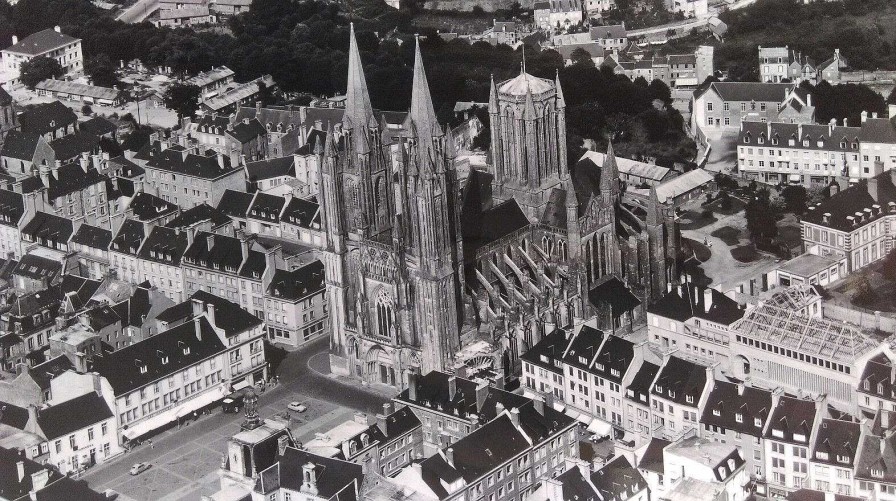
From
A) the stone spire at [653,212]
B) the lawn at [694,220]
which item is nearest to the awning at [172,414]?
the stone spire at [653,212]

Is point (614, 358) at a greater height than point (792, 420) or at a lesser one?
greater

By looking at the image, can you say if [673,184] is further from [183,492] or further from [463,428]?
[183,492]

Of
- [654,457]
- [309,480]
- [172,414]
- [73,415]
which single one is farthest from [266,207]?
[654,457]

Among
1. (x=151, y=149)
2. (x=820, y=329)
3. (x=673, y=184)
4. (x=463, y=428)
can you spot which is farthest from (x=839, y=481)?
(x=151, y=149)

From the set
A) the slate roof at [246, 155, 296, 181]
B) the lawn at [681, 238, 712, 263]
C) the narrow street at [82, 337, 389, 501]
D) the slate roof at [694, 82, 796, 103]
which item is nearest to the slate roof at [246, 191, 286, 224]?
the slate roof at [246, 155, 296, 181]

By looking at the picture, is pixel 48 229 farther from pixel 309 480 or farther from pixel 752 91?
pixel 752 91

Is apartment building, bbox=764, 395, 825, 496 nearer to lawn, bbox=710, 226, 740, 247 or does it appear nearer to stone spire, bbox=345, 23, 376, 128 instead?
stone spire, bbox=345, 23, 376, 128
